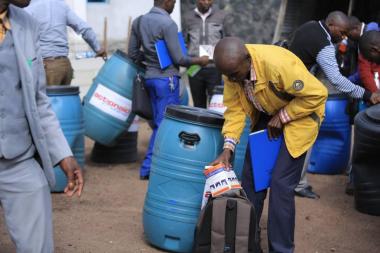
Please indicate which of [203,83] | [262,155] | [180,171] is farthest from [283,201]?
[203,83]

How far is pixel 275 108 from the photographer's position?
449cm

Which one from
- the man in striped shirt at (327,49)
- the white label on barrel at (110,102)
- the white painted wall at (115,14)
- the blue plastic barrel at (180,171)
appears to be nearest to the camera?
the blue plastic barrel at (180,171)

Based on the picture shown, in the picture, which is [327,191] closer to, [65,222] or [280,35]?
[65,222]

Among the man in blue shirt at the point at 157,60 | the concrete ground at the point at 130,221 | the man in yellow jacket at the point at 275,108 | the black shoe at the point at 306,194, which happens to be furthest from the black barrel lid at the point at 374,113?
the man in blue shirt at the point at 157,60

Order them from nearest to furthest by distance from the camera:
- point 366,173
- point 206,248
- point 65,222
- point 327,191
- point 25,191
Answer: point 25,191 < point 206,248 < point 65,222 < point 366,173 < point 327,191

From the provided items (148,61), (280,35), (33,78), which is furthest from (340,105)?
(280,35)

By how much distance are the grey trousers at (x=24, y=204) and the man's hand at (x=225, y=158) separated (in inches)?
54.4

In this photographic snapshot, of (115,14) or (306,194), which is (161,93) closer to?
(306,194)

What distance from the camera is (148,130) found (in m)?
9.78

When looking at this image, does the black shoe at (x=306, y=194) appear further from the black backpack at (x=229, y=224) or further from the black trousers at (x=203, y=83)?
the black backpack at (x=229, y=224)

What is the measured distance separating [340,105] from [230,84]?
2968 millimetres

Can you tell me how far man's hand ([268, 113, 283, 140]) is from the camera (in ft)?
14.7

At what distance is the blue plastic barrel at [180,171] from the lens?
4.69m

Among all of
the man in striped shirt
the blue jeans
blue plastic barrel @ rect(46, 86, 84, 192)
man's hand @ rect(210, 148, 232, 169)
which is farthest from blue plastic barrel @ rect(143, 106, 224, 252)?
the blue jeans
